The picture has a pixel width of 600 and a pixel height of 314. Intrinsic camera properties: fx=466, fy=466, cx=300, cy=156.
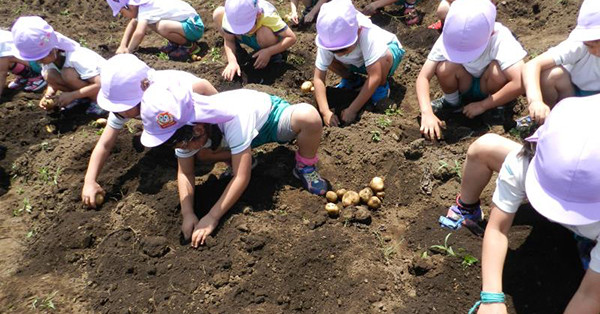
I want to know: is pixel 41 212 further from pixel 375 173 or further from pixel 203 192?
pixel 375 173

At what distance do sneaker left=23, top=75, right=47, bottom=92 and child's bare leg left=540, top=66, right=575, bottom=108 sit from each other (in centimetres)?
543

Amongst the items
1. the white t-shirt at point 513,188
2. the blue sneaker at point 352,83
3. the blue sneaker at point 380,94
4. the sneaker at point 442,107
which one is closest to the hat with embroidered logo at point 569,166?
the white t-shirt at point 513,188

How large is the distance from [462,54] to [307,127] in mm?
1386

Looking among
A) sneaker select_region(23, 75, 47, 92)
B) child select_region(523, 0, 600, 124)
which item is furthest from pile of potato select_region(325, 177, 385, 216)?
sneaker select_region(23, 75, 47, 92)

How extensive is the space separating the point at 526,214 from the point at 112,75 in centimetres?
315

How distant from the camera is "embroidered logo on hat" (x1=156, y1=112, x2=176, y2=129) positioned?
296 centimetres

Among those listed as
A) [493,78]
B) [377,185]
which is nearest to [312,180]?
[377,185]

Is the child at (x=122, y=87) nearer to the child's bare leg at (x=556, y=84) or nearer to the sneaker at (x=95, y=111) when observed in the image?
the sneaker at (x=95, y=111)

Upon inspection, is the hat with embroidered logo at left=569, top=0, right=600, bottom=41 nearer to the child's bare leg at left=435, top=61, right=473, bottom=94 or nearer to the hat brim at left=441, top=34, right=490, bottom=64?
the hat brim at left=441, top=34, right=490, bottom=64

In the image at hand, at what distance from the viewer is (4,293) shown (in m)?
3.17

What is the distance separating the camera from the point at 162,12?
6.02 m

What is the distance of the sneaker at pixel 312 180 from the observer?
12.3ft

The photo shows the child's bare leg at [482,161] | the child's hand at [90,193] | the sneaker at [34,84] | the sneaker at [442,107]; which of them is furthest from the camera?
the sneaker at [34,84]

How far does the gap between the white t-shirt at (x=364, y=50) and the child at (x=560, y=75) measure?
1.31 meters
